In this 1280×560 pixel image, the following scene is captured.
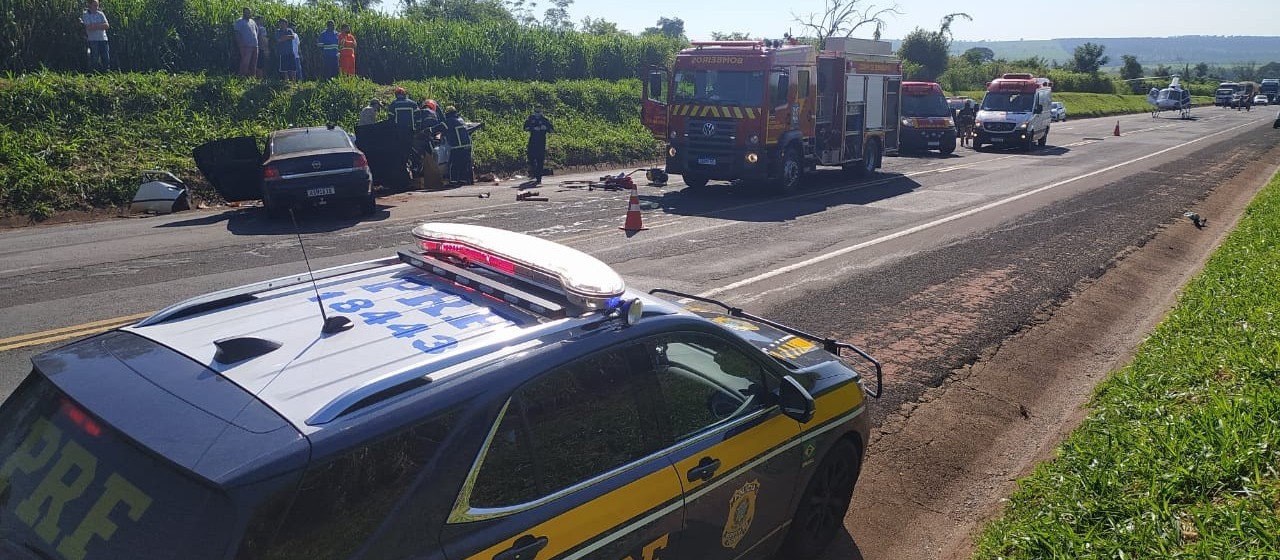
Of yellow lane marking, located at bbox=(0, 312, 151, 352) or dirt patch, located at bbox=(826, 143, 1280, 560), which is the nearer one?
dirt patch, located at bbox=(826, 143, 1280, 560)

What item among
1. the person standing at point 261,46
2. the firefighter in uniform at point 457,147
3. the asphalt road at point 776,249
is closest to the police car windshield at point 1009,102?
the asphalt road at point 776,249

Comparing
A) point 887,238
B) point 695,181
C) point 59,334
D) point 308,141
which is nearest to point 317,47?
point 308,141

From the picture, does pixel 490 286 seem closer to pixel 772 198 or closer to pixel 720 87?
pixel 772 198

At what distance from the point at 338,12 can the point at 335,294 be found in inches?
1091

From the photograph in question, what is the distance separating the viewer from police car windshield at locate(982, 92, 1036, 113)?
104ft

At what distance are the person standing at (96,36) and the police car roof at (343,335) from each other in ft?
65.9

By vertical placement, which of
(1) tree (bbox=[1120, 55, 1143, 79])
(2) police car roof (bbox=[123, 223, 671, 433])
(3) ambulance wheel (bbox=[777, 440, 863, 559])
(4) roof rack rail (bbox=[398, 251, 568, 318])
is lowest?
(3) ambulance wheel (bbox=[777, 440, 863, 559])

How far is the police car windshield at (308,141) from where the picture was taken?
15.0 meters

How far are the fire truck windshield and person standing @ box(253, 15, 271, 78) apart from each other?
1122 cm

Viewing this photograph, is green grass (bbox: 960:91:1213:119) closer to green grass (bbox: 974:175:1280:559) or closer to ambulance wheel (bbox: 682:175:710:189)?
ambulance wheel (bbox: 682:175:710:189)

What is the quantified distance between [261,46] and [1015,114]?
23749mm

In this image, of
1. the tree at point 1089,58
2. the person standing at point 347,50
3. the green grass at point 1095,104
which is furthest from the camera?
the tree at point 1089,58

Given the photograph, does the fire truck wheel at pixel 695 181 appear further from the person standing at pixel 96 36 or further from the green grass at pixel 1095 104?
the green grass at pixel 1095 104

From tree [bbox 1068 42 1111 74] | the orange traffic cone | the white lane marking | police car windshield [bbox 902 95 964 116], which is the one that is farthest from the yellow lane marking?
tree [bbox 1068 42 1111 74]
